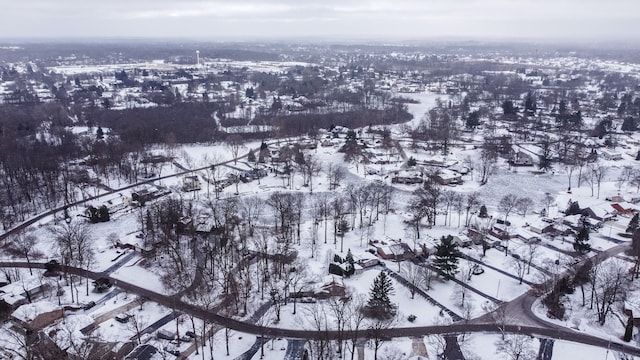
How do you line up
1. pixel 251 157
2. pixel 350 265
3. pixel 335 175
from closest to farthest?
1. pixel 350 265
2. pixel 335 175
3. pixel 251 157

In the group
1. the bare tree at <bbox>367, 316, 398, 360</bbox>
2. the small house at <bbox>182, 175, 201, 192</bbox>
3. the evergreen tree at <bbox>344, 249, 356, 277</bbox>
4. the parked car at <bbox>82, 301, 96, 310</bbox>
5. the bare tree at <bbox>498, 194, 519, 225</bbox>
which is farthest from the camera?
the small house at <bbox>182, 175, 201, 192</bbox>

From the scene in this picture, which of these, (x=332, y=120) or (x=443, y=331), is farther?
(x=332, y=120)

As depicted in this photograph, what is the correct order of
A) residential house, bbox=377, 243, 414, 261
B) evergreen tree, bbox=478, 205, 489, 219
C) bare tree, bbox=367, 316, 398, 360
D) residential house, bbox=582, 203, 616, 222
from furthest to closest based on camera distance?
evergreen tree, bbox=478, 205, 489, 219 < residential house, bbox=582, 203, 616, 222 < residential house, bbox=377, 243, 414, 261 < bare tree, bbox=367, 316, 398, 360

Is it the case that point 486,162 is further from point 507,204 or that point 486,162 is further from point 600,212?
point 600,212

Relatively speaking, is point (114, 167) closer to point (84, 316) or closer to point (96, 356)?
point (84, 316)

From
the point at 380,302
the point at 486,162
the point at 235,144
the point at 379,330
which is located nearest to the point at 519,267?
the point at 380,302

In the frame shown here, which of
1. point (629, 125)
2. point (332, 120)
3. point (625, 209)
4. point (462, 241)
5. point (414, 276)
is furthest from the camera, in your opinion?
point (332, 120)

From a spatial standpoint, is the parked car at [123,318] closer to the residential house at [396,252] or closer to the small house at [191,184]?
the residential house at [396,252]

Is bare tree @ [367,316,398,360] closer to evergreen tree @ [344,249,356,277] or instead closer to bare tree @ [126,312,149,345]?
evergreen tree @ [344,249,356,277]

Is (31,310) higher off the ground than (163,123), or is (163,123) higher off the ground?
(163,123)

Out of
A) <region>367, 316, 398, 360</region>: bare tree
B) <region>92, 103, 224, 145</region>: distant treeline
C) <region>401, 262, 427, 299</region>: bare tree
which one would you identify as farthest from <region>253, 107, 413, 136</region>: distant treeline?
<region>367, 316, 398, 360</region>: bare tree

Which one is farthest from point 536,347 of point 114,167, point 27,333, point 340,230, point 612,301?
point 114,167
